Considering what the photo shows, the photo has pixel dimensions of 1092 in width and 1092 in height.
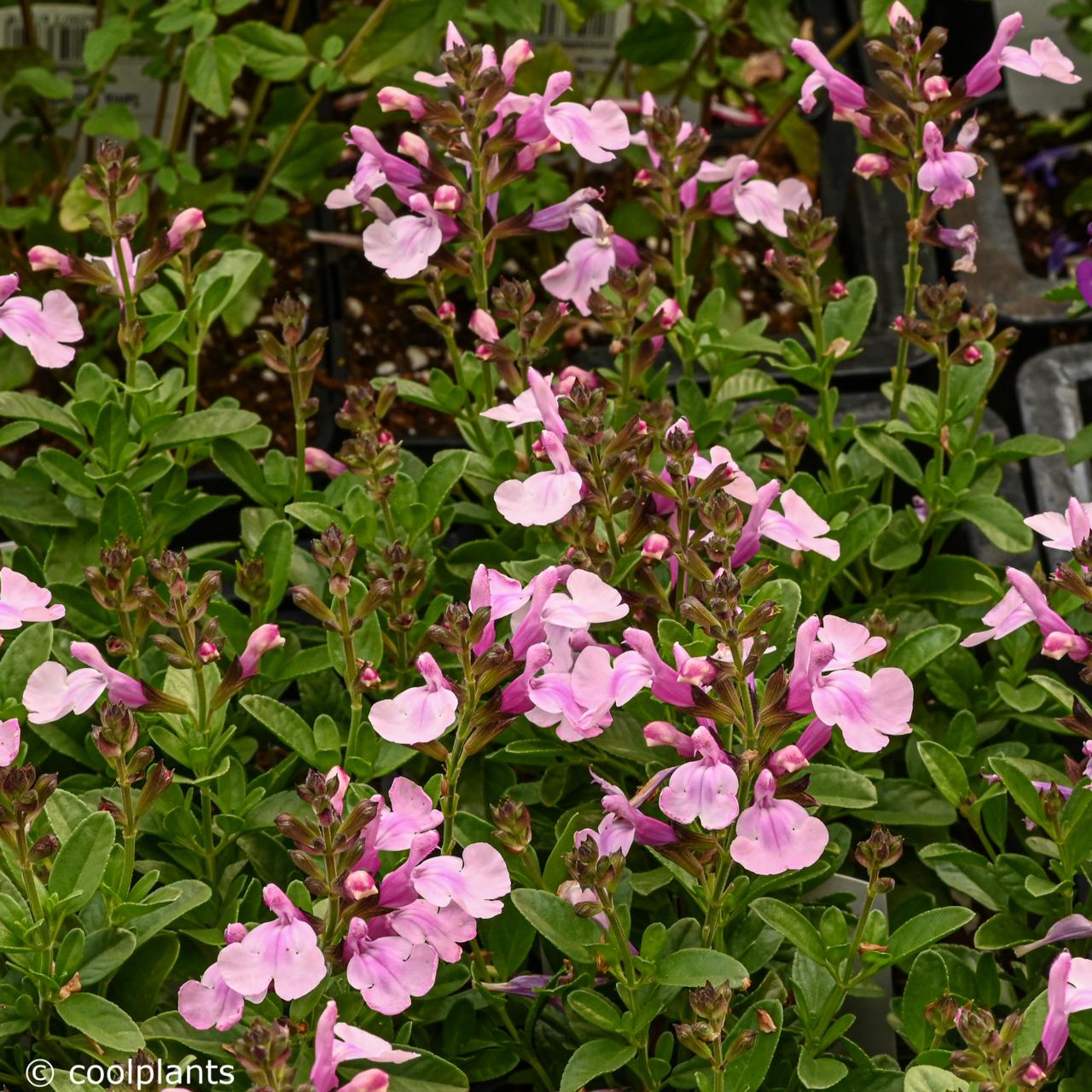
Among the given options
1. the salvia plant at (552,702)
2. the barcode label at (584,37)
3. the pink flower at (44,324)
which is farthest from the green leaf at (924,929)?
the barcode label at (584,37)

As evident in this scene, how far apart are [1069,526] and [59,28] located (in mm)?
1743

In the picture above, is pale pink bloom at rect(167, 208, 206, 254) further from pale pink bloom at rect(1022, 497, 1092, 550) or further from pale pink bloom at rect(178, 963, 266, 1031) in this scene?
pale pink bloom at rect(178, 963, 266, 1031)

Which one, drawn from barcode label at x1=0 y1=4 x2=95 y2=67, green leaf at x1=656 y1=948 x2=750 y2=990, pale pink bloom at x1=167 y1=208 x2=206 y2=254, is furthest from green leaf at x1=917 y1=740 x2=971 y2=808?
barcode label at x1=0 y1=4 x2=95 y2=67

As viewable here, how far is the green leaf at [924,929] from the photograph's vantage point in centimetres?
109

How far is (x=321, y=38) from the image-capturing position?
2.20 m

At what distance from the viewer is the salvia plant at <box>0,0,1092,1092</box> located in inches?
39.6

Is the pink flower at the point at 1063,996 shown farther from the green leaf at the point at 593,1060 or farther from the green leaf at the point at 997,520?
the green leaf at the point at 997,520

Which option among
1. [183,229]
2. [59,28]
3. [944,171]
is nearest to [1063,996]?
[944,171]

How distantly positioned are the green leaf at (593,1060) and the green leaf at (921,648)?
43cm

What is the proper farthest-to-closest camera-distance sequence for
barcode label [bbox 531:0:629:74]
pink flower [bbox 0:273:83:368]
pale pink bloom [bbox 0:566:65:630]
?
barcode label [bbox 531:0:629:74], pink flower [bbox 0:273:83:368], pale pink bloom [bbox 0:566:65:630]

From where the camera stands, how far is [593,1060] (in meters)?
1.06

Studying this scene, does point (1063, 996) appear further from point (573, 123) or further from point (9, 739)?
point (573, 123)

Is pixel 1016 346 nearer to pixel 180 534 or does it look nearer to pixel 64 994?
pixel 180 534

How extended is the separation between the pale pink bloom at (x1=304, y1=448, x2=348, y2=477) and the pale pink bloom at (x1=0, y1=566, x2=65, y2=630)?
391 millimetres
